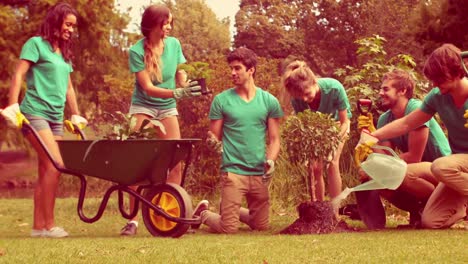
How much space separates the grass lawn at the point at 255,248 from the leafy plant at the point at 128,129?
70 centimetres

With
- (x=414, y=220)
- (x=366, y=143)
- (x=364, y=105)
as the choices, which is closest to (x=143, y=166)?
(x=366, y=143)

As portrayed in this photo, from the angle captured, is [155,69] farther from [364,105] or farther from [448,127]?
[448,127]

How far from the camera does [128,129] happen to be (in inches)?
247

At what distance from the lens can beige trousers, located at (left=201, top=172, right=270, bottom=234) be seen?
6875mm

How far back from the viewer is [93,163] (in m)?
6.17

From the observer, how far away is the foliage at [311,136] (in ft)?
21.0

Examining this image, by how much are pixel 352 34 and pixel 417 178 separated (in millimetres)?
31437

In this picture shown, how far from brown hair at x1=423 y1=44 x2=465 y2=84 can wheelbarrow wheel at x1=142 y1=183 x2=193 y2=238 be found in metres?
1.81

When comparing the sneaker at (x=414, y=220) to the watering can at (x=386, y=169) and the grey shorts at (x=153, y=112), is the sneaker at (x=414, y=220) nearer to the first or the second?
the watering can at (x=386, y=169)

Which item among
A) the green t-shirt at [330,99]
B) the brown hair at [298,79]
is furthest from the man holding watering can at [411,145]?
the brown hair at [298,79]

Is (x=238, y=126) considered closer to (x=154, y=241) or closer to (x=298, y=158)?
(x=298, y=158)

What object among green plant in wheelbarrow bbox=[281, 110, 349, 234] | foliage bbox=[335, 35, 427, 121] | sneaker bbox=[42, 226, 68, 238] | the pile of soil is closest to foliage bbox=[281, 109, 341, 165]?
green plant in wheelbarrow bbox=[281, 110, 349, 234]

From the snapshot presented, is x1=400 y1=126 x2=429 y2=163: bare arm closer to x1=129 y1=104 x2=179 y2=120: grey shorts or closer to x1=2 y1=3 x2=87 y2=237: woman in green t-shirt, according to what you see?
x1=129 y1=104 x2=179 y2=120: grey shorts

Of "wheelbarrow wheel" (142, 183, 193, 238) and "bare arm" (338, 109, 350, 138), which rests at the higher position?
"bare arm" (338, 109, 350, 138)
